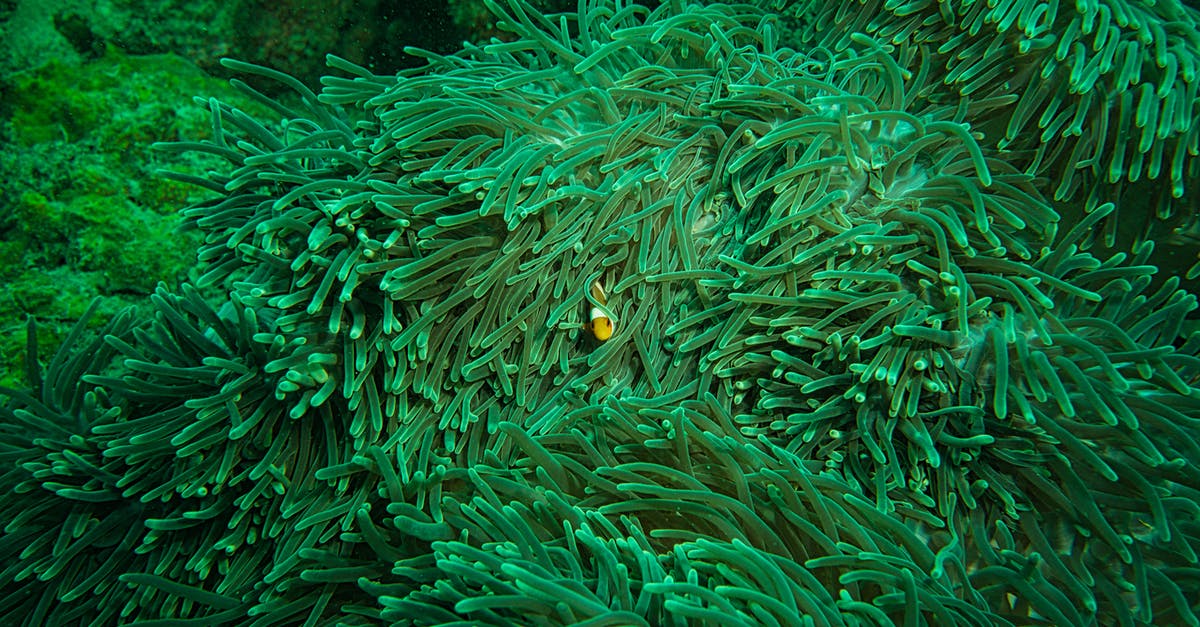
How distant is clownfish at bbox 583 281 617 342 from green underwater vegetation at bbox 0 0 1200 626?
A: 37 millimetres

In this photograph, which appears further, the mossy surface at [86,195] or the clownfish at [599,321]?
the mossy surface at [86,195]

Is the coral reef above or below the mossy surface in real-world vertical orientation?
above

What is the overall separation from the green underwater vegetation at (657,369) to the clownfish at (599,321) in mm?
37

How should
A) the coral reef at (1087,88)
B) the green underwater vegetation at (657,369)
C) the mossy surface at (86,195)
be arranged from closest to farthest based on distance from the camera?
the green underwater vegetation at (657,369), the coral reef at (1087,88), the mossy surface at (86,195)

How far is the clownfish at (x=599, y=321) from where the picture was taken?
2.20 metres

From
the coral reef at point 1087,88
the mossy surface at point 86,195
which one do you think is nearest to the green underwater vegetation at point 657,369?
the coral reef at point 1087,88

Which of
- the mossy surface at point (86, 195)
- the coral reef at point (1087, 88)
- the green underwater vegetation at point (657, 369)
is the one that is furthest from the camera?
the mossy surface at point (86, 195)

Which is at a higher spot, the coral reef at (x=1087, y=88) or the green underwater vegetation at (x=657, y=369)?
the coral reef at (x=1087, y=88)

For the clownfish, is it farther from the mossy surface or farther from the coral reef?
the mossy surface

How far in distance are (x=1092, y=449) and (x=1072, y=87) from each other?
4.00 ft

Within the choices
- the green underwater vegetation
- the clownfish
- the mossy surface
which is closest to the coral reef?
the green underwater vegetation

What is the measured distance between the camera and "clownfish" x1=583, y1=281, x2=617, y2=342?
2197mm

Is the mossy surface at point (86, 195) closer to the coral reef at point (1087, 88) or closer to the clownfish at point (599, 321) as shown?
the clownfish at point (599, 321)

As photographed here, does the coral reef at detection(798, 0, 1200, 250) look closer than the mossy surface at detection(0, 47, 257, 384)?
Yes
